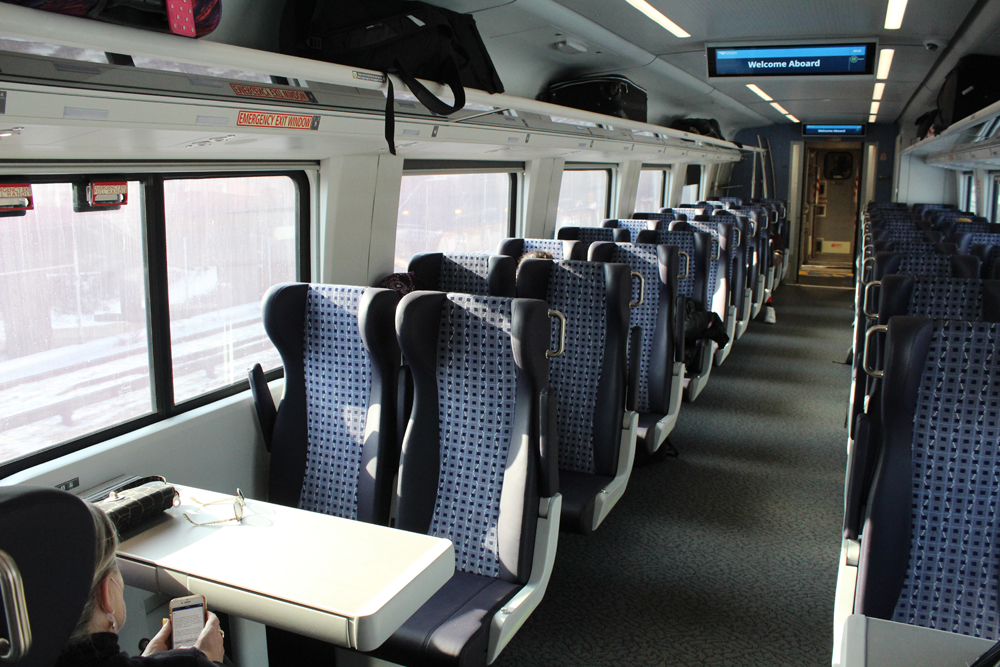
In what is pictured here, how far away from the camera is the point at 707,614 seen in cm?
360

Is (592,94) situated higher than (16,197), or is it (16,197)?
(592,94)

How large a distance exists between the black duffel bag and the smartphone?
6.98ft

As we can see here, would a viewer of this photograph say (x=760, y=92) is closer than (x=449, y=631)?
No

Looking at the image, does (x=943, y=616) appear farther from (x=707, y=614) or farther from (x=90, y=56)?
(x=90, y=56)

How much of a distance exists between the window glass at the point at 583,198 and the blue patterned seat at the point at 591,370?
15.4 ft

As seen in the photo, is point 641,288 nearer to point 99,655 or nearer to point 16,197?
point 16,197

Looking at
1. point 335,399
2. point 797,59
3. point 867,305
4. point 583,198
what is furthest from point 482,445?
point 583,198

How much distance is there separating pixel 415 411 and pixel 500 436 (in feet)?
1.12

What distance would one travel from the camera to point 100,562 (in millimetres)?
1562

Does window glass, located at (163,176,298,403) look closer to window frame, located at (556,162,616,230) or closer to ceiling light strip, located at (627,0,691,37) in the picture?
ceiling light strip, located at (627,0,691,37)

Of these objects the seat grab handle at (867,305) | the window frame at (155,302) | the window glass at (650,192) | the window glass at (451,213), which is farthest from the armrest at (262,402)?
the window glass at (650,192)

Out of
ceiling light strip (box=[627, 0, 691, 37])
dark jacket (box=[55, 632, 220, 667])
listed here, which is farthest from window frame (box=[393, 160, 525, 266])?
dark jacket (box=[55, 632, 220, 667])

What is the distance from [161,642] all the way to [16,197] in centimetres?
172

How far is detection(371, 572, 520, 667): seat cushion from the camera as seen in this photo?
245 cm
